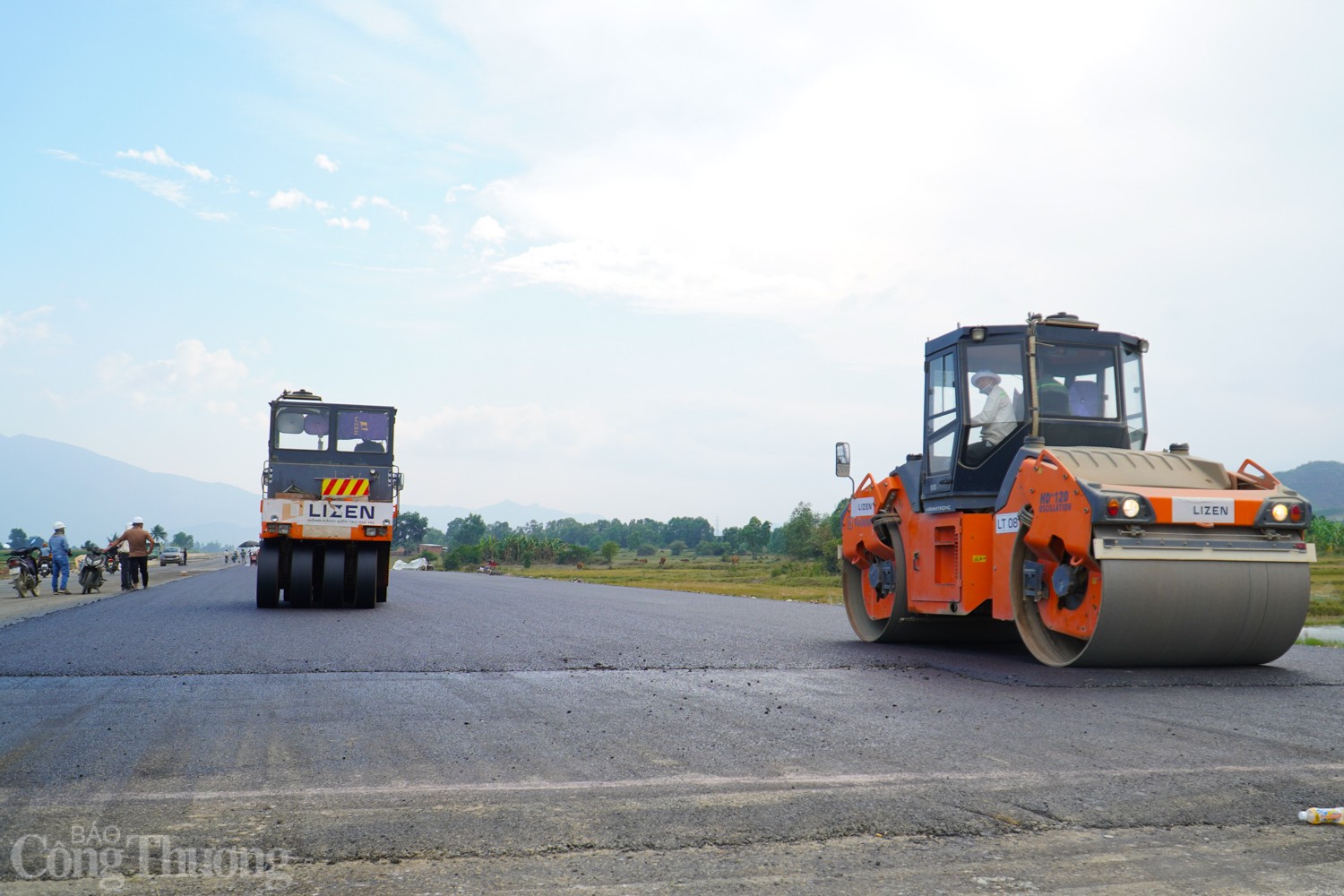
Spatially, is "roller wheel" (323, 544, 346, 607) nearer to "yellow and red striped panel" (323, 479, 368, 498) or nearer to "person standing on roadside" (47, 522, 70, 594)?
"yellow and red striped panel" (323, 479, 368, 498)

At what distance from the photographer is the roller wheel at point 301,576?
1686cm

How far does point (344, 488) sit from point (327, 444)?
46.4 inches

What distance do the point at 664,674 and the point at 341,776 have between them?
383 centimetres

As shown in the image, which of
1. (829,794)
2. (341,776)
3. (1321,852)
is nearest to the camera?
(1321,852)

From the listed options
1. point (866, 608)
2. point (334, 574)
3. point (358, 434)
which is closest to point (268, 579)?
point (334, 574)

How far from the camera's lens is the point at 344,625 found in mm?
13195

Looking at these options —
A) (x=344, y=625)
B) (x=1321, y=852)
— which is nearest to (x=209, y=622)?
(x=344, y=625)

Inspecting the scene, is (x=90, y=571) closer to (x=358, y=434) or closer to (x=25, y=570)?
(x=25, y=570)

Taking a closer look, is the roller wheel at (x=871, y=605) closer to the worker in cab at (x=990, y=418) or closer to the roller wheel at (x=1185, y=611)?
the worker in cab at (x=990, y=418)

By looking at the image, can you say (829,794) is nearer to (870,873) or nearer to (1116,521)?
(870,873)

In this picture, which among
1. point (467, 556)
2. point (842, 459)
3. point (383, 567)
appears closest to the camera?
point (842, 459)

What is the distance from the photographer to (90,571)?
23500mm

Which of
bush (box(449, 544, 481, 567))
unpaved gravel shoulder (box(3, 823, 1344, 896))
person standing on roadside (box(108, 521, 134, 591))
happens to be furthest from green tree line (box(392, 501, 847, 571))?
unpaved gravel shoulder (box(3, 823, 1344, 896))

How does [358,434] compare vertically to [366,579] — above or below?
above
